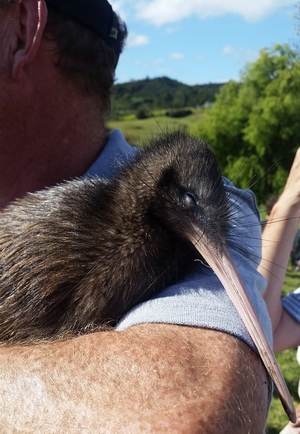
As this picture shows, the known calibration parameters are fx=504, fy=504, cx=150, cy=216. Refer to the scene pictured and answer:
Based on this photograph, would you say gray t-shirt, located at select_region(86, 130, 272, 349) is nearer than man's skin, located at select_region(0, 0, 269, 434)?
No

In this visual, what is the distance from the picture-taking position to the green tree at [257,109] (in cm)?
2144

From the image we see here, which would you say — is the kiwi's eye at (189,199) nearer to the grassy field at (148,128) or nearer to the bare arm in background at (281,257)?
the grassy field at (148,128)

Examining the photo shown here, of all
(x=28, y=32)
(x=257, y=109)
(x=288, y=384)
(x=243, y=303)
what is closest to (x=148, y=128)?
(x=28, y=32)

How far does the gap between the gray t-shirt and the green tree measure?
16.5 m

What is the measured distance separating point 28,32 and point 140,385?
4.62ft

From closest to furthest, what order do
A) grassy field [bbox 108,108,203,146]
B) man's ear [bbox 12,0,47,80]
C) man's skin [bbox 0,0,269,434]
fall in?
man's skin [bbox 0,0,269,434], man's ear [bbox 12,0,47,80], grassy field [bbox 108,108,203,146]

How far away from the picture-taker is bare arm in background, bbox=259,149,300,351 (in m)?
2.74

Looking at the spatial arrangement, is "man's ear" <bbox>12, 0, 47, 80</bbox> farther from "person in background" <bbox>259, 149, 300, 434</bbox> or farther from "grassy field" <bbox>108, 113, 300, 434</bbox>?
"person in background" <bbox>259, 149, 300, 434</bbox>

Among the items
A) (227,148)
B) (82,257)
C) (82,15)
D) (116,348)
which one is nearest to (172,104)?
(82,15)

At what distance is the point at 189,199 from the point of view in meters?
1.95

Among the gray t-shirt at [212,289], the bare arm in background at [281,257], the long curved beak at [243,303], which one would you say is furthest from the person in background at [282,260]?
the long curved beak at [243,303]

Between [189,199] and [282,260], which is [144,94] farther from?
[282,260]

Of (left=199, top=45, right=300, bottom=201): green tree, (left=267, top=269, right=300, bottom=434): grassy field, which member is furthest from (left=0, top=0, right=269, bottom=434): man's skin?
(left=199, top=45, right=300, bottom=201): green tree

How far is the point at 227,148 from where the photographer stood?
24047 millimetres
